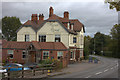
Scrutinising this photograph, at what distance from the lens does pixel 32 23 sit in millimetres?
41844

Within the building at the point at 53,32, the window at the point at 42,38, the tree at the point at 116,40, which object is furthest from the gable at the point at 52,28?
the tree at the point at 116,40

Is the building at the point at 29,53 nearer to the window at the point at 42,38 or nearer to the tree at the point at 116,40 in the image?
the window at the point at 42,38

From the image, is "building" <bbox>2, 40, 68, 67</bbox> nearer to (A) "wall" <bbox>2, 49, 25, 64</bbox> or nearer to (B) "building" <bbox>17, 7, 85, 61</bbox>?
(A) "wall" <bbox>2, 49, 25, 64</bbox>

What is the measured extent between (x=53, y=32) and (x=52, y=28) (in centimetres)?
88

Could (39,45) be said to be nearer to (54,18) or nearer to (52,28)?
(52,28)

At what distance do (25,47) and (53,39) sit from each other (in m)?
6.87

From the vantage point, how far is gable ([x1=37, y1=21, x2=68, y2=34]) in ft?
125

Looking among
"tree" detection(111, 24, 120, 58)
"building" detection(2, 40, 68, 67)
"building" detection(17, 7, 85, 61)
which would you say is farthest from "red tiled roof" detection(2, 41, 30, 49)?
"tree" detection(111, 24, 120, 58)

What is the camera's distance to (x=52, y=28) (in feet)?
127

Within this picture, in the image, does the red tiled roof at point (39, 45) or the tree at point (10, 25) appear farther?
the tree at point (10, 25)

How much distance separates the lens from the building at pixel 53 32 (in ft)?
126

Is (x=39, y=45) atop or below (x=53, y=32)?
below

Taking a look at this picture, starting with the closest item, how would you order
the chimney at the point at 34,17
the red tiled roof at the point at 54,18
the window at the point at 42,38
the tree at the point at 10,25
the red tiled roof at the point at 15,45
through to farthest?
1. the red tiled roof at the point at 15,45
2. the red tiled roof at the point at 54,18
3. the window at the point at 42,38
4. the chimney at the point at 34,17
5. the tree at the point at 10,25

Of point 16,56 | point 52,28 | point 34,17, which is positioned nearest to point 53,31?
point 52,28
